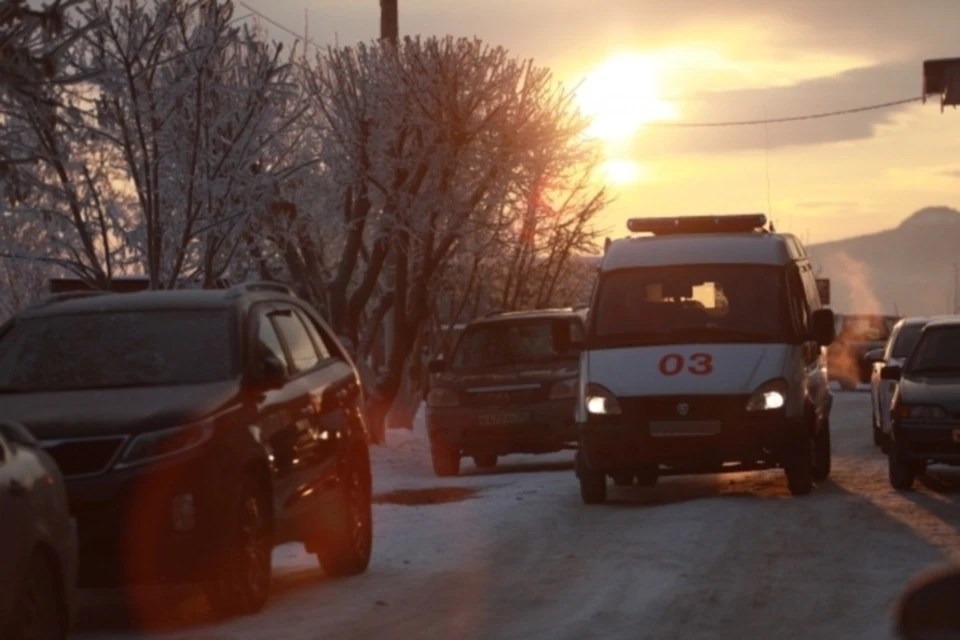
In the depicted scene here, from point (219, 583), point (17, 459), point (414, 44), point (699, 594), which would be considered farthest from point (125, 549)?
point (414, 44)

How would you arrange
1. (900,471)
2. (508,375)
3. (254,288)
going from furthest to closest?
(508,375) < (900,471) < (254,288)

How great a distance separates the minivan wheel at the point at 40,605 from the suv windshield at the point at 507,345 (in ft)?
52.0

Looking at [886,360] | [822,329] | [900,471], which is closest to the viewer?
[822,329]

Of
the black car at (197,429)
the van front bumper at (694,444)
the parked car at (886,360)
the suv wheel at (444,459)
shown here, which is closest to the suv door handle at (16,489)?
the black car at (197,429)

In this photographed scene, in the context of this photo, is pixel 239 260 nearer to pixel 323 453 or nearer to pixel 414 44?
pixel 414 44

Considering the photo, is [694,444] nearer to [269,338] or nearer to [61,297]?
[269,338]

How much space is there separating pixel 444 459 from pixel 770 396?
24.6 ft

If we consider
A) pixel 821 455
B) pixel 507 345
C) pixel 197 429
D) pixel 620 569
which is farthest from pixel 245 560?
pixel 507 345

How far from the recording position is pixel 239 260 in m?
30.2

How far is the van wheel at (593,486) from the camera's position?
17.5 meters

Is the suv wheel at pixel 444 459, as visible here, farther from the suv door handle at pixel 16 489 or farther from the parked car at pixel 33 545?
the suv door handle at pixel 16 489

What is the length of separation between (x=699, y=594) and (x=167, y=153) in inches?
564

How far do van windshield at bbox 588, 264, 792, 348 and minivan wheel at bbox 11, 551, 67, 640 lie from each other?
31.4 feet

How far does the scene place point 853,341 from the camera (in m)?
51.2
